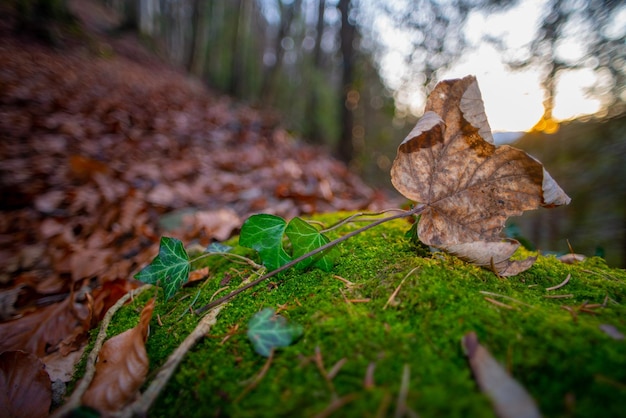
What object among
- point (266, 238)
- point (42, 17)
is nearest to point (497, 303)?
point (266, 238)

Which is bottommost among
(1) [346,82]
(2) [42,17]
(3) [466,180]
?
(3) [466,180]

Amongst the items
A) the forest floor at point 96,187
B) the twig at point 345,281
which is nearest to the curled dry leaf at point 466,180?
the twig at point 345,281

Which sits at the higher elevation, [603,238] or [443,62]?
[443,62]

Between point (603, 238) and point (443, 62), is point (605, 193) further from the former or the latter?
point (443, 62)

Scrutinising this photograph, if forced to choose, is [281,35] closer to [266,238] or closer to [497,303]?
[266,238]

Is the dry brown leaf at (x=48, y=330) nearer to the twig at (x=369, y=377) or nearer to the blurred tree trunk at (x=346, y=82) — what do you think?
the twig at (x=369, y=377)

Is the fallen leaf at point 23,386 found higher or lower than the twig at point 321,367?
lower

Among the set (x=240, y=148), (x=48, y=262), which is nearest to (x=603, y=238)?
(x=48, y=262)
